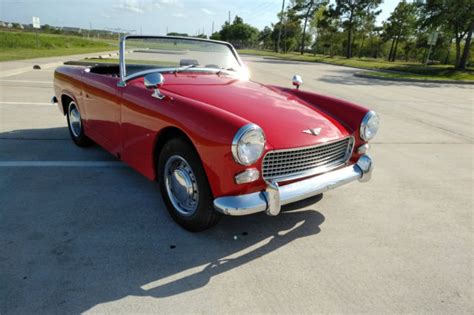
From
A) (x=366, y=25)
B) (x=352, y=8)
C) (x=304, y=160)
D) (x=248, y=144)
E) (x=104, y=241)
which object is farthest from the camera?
(x=366, y=25)

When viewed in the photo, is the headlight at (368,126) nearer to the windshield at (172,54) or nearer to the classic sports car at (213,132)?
the classic sports car at (213,132)

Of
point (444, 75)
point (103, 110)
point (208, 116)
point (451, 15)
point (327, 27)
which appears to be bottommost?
point (103, 110)

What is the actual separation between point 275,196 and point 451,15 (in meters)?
24.4

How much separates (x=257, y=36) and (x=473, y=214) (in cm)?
8900

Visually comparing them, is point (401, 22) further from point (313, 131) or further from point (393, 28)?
point (313, 131)

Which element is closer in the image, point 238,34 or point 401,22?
point 401,22

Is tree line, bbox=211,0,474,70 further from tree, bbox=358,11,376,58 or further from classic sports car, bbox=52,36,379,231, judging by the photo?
classic sports car, bbox=52,36,379,231

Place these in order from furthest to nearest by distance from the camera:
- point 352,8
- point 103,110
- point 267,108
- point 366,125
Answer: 1. point 352,8
2. point 103,110
3. point 366,125
4. point 267,108

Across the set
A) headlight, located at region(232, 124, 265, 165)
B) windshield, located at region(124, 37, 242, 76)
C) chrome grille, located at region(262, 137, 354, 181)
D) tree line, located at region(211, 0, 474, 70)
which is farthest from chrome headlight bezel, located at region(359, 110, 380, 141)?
tree line, located at region(211, 0, 474, 70)

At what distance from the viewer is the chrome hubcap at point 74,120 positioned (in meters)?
4.40

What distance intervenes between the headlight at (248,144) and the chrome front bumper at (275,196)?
0.24 m

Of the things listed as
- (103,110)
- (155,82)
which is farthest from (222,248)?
(103,110)

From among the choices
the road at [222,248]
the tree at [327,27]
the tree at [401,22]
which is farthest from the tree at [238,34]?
the road at [222,248]

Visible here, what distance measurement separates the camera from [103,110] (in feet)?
11.7
